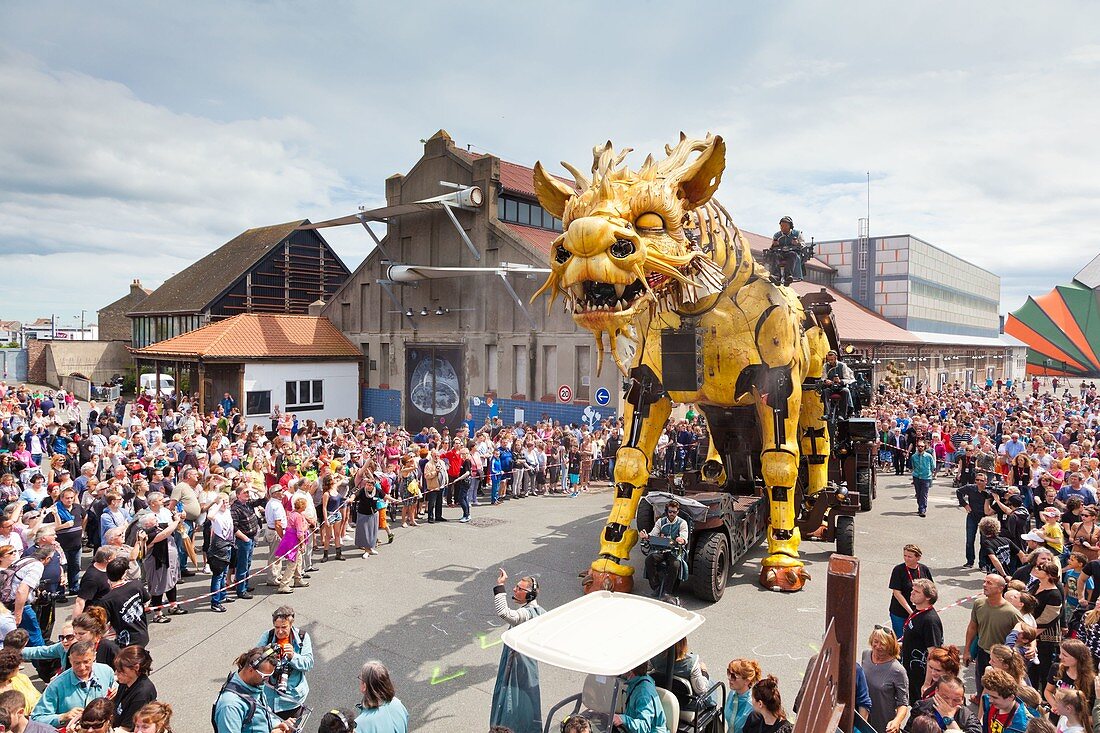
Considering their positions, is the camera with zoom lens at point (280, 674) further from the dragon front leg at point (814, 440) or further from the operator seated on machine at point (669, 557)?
the dragon front leg at point (814, 440)

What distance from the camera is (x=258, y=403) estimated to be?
2556cm

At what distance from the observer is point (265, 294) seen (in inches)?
1446

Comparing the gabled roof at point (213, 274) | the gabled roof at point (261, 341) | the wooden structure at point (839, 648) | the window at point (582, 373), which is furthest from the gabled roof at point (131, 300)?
the wooden structure at point (839, 648)

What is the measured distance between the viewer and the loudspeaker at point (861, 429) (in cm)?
1155

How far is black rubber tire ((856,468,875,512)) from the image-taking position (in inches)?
521

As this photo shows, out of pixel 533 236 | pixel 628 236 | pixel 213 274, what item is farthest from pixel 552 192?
pixel 213 274

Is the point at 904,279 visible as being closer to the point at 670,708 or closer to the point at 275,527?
the point at 275,527

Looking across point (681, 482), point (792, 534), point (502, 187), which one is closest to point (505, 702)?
point (792, 534)

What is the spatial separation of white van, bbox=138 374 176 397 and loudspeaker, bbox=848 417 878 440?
87.7ft

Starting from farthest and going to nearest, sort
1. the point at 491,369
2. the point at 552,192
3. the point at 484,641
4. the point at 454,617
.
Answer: the point at 491,369, the point at 454,617, the point at 552,192, the point at 484,641

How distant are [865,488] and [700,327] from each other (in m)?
7.31

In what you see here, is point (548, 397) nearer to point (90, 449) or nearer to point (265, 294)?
point (90, 449)

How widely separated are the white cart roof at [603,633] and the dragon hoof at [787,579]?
14.7 feet

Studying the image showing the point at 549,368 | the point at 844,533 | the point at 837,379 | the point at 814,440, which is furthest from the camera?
the point at 549,368
